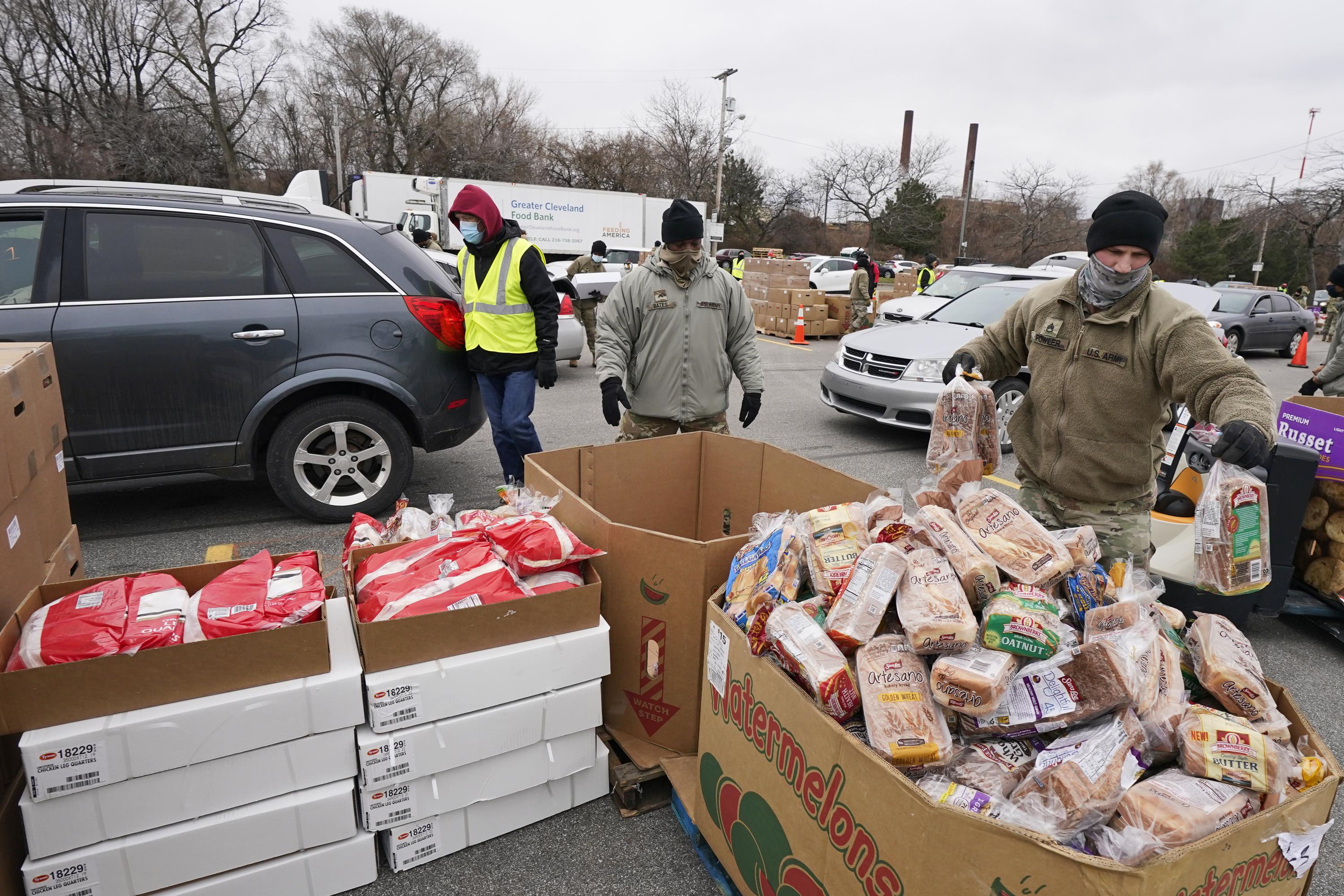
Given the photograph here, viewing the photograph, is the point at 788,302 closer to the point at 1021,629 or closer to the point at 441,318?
the point at 441,318

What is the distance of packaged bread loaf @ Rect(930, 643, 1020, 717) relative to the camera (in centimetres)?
155

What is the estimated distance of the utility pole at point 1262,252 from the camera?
35.0 metres

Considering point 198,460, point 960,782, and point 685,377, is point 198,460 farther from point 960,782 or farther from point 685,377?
point 960,782

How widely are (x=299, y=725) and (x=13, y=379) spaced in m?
1.46

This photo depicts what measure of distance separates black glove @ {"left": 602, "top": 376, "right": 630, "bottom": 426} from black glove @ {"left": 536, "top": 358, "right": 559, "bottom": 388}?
26.8 inches

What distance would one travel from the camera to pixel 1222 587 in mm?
1961

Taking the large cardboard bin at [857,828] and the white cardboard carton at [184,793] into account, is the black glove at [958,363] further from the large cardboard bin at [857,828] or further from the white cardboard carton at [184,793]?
the white cardboard carton at [184,793]

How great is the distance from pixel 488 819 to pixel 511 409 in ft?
8.47

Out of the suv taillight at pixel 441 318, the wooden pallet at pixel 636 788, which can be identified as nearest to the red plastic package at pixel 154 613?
the wooden pallet at pixel 636 788

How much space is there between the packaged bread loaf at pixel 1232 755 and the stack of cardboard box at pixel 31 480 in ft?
9.86

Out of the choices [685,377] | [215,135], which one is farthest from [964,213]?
[685,377]

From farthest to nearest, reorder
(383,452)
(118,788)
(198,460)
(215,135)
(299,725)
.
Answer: (215,135) < (383,452) < (198,460) < (299,725) < (118,788)

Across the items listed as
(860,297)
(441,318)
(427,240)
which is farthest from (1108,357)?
(860,297)

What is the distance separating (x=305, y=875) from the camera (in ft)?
6.63
